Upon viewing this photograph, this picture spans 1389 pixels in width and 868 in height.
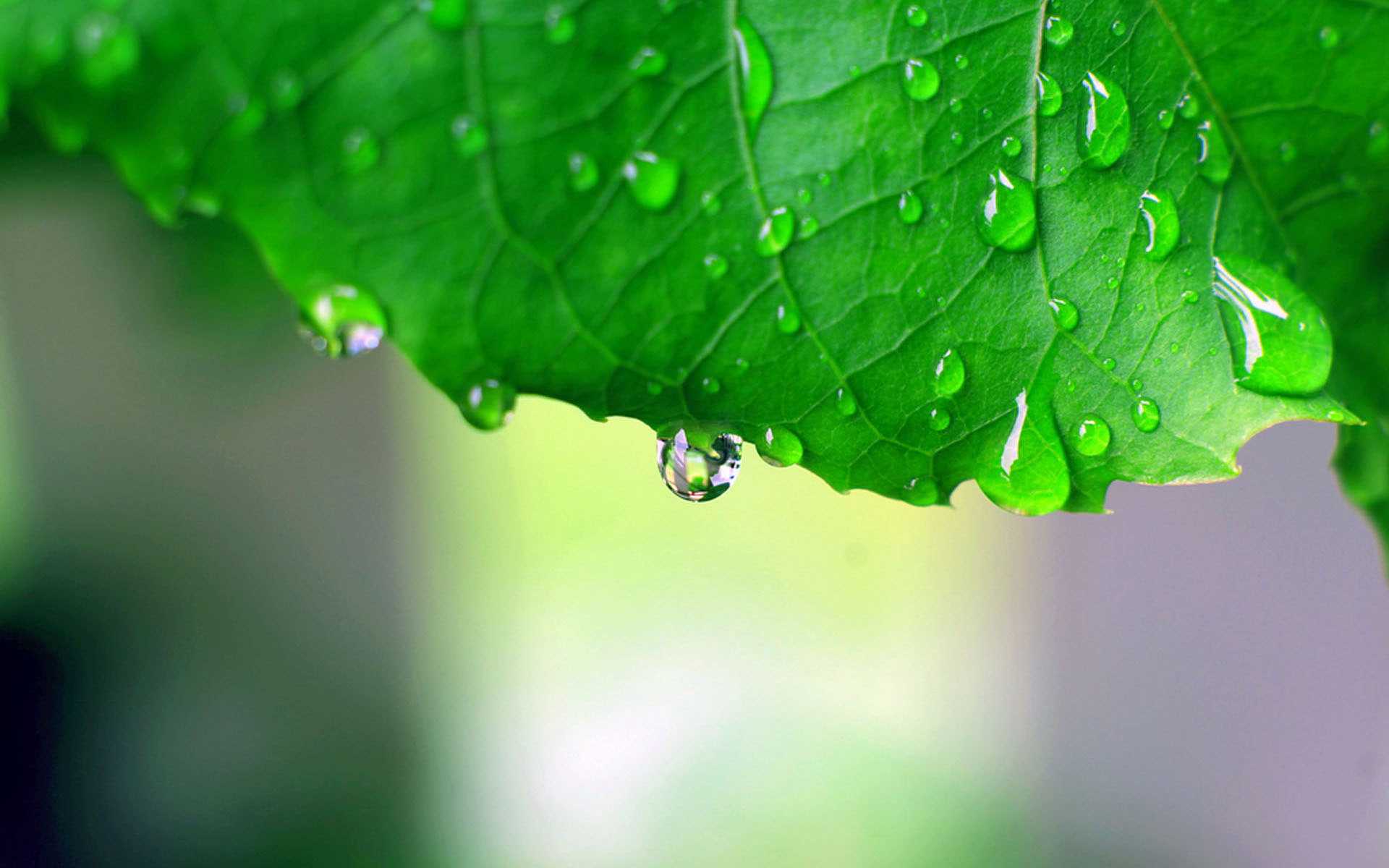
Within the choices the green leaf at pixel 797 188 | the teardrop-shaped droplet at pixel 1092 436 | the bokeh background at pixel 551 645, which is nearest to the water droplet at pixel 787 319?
the green leaf at pixel 797 188

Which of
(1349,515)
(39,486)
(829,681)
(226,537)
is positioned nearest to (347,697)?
(226,537)

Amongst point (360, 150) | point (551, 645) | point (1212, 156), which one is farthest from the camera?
point (551, 645)

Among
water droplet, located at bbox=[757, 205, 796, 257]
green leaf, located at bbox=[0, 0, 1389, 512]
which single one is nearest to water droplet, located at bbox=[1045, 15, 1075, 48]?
green leaf, located at bbox=[0, 0, 1389, 512]

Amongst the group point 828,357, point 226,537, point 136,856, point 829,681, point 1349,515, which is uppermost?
point 1349,515

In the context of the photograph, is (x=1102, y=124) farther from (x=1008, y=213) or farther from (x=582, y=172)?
(x=582, y=172)

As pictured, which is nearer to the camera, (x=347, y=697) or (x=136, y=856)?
(x=136, y=856)

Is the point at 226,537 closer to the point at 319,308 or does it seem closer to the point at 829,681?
the point at 829,681

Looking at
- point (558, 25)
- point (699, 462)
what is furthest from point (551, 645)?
point (558, 25)
